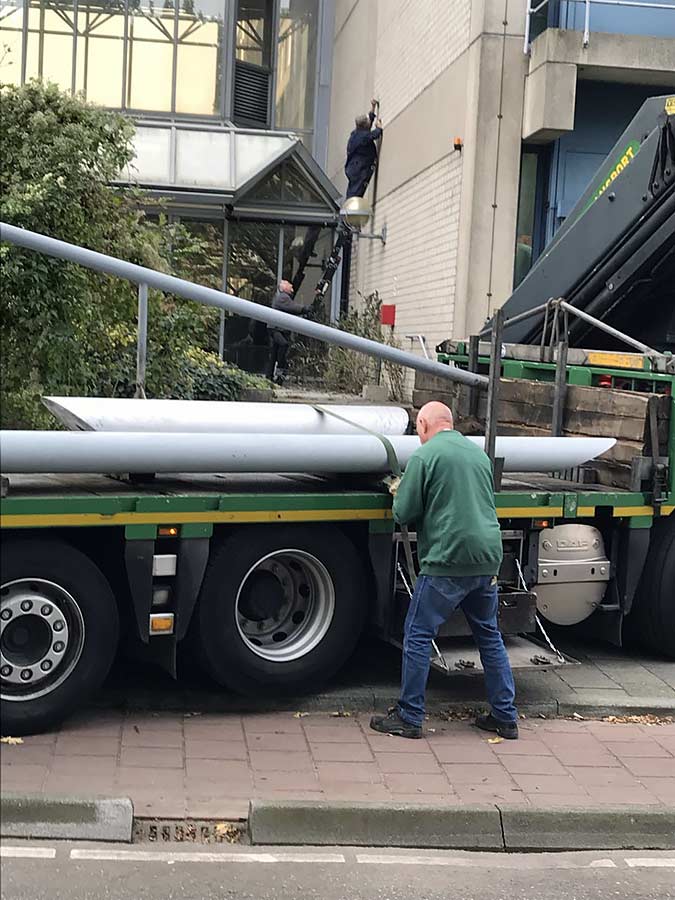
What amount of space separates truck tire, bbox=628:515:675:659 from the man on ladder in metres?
12.7

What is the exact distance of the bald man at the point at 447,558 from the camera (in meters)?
6.28

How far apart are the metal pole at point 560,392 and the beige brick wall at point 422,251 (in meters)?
6.69

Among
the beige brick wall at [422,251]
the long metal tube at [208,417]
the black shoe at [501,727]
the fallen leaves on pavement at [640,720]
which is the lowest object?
the fallen leaves on pavement at [640,720]

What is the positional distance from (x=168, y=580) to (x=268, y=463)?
81 cm

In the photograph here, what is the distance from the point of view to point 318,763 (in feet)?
19.5

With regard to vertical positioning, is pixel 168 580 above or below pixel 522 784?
above

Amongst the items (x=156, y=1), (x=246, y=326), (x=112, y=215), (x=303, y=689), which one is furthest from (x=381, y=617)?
(x=156, y=1)

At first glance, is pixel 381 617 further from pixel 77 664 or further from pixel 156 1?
pixel 156 1

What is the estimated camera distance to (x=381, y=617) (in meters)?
6.95

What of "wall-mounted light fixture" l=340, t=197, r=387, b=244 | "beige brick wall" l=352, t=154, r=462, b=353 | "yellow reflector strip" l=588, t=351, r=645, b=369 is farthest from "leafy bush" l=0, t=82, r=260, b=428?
"wall-mounted light fixture" l=340, t=197, r=387, b=244

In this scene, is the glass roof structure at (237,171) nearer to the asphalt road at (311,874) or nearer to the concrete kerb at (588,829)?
the concrete kerb at (588,829)

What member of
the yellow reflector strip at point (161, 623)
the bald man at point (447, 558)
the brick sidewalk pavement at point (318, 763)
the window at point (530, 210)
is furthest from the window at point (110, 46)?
the brick sidewalk pavement at point (318, 763)

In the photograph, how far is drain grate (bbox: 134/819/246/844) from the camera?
510 cm

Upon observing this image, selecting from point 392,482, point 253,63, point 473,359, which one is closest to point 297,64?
point 253,63
